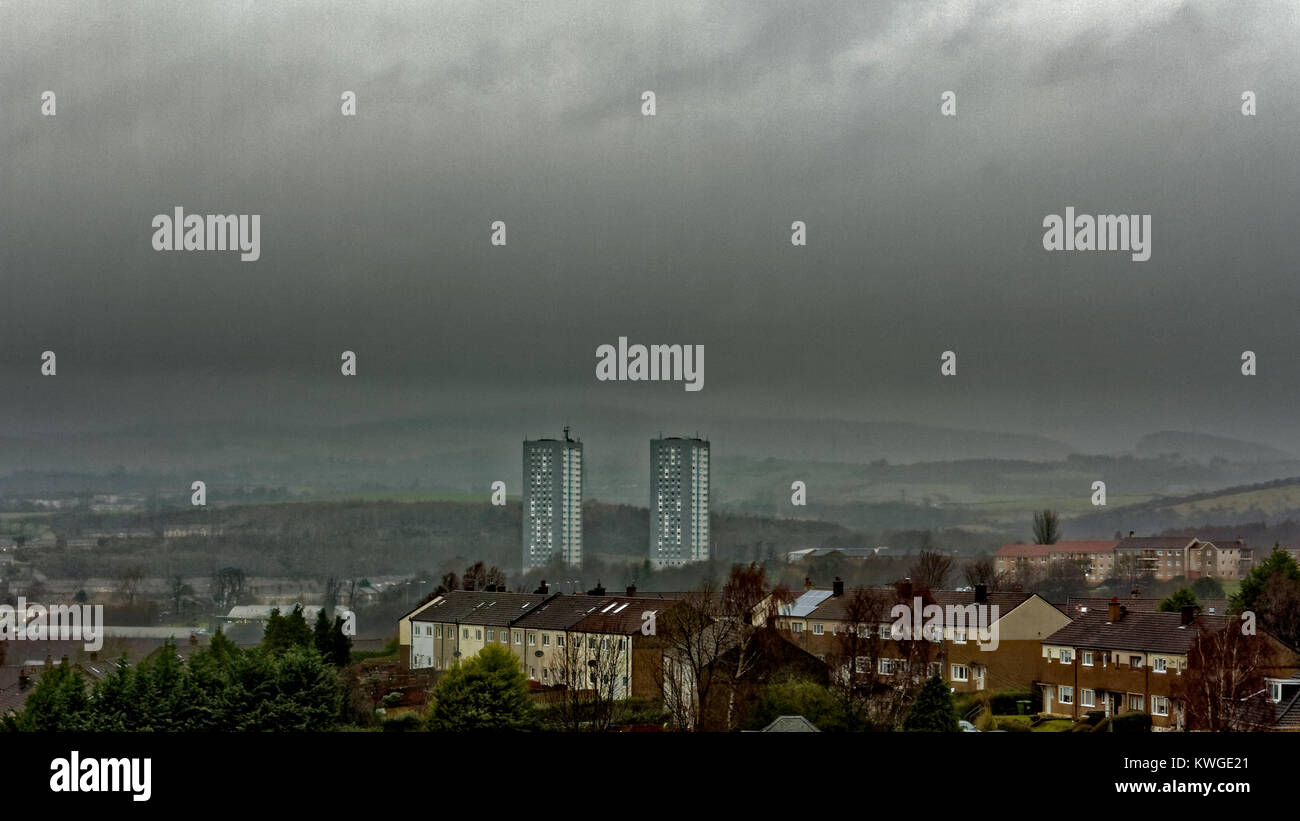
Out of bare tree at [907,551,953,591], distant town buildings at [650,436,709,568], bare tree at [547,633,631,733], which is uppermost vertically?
distant town buildings at [650,436,709,568]

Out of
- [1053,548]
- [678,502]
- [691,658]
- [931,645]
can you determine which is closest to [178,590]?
[678,502]

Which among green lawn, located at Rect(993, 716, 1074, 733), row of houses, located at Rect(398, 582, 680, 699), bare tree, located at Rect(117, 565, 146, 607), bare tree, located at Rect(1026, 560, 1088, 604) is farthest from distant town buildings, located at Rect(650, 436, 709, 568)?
green lawn, located at Rect(993, 716, 1074, 733)

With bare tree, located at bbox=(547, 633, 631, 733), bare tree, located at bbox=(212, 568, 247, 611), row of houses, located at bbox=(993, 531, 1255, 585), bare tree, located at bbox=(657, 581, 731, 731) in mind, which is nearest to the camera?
bare tree, located at bbox=(547, 633, 631, 733)

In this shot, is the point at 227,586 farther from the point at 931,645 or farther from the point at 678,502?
the point at 931,645

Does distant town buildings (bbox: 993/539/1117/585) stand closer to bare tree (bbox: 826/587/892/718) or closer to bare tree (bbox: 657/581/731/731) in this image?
bare tree (bbox: 826/587/892/718)
